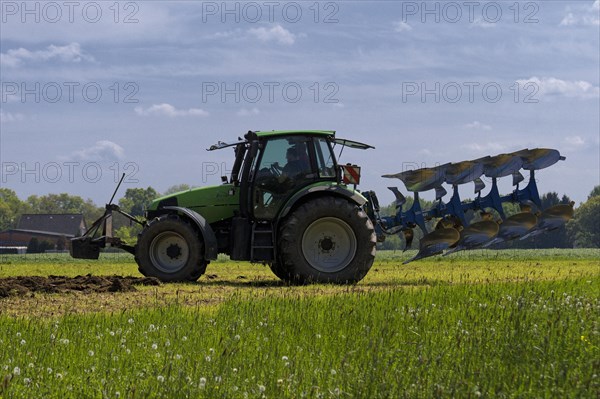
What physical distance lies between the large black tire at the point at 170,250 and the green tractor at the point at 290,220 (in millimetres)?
21

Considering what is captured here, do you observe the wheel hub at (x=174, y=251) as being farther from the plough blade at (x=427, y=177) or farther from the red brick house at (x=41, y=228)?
the red brick house at (x=41, y=228)

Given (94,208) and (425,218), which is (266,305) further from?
(94,208)

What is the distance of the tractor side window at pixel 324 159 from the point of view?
17.0 m

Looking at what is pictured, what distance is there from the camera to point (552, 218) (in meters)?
18.8

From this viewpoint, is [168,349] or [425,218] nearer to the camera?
[168,349]

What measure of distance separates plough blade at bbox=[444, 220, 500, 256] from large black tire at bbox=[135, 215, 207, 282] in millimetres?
5677

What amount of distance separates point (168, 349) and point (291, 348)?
1.26 metres

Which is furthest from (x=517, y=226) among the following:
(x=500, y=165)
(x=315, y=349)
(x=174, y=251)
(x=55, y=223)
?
(x=55, y=223)

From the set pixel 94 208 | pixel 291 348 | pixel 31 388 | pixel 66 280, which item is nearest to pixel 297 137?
pixel 66 280

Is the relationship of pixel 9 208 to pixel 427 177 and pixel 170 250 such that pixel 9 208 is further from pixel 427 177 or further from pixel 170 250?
pixel 427 177

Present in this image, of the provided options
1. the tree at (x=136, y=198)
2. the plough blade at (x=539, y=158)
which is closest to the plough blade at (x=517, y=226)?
the plough blade at (x=539, y=158)

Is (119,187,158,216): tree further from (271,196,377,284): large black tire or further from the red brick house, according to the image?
(271,196,377,284): large black tire

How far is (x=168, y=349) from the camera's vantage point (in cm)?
826

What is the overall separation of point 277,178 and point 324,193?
1019mm
